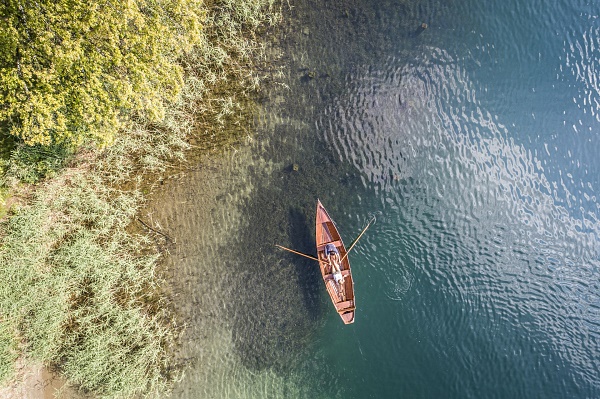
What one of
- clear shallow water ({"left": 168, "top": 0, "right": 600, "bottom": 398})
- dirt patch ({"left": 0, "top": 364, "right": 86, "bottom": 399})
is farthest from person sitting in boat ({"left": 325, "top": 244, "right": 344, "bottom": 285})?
dirt patch ({"left": 0, "top": 364, "right": 86, "bottom": 399})

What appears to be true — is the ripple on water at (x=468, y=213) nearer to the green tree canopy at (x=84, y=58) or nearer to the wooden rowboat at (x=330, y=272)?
the wooden rowboat at (x=330, y=272)

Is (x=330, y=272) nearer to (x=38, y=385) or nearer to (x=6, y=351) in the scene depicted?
(x=38, y=385)

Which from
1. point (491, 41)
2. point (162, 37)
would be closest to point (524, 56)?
point (491, 41)

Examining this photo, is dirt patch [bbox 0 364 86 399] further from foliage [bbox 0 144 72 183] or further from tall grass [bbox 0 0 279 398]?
foliage [bbox 0 144 72 183]

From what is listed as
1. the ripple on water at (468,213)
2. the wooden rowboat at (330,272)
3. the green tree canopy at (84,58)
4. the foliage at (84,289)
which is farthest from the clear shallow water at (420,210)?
the green tree canopy at (84,58)

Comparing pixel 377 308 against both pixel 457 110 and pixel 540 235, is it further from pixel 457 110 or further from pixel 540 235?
pixel 457 110

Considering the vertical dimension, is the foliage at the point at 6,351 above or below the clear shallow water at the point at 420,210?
below

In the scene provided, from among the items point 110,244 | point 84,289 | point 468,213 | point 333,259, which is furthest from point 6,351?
point 468,213
